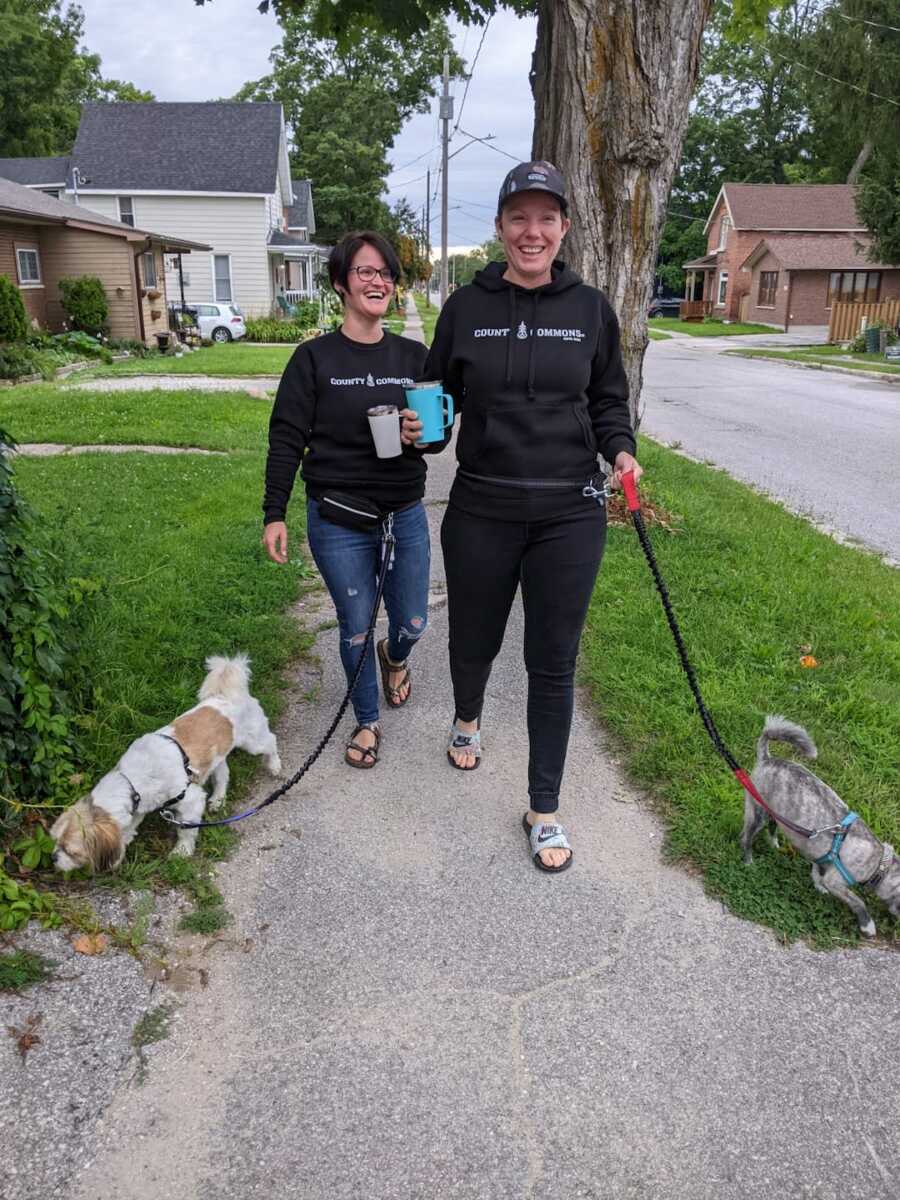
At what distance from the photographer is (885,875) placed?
2.85m

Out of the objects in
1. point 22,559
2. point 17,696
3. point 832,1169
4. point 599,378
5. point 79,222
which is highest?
point 79,222

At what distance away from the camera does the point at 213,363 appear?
68.9 feet

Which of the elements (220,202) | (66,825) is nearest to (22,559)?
(66,825)

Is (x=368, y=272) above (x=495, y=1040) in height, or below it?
above

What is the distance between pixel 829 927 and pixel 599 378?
1.96 meters

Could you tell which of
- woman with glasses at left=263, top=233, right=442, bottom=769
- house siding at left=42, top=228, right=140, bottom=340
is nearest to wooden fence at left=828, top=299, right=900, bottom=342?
house siding at left=42, top=228, right=140, bottom=340

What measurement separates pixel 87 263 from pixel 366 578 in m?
23.4

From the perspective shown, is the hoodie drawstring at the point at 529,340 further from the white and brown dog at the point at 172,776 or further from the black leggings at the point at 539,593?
the white and brown dog at the point at 172,776

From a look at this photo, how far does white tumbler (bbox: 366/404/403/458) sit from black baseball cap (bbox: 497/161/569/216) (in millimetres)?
781

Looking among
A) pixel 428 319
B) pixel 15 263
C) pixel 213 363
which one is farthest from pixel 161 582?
pixel 428 319

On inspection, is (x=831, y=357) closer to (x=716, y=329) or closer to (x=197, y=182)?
(x=716, y=329)

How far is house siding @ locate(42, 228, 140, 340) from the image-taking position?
76.2 ft

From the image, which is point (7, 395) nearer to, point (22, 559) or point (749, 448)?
point (749, 448)

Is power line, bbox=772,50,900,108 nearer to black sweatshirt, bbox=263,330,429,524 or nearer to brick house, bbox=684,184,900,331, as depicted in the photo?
brick house, bbox=684,184,900,331
